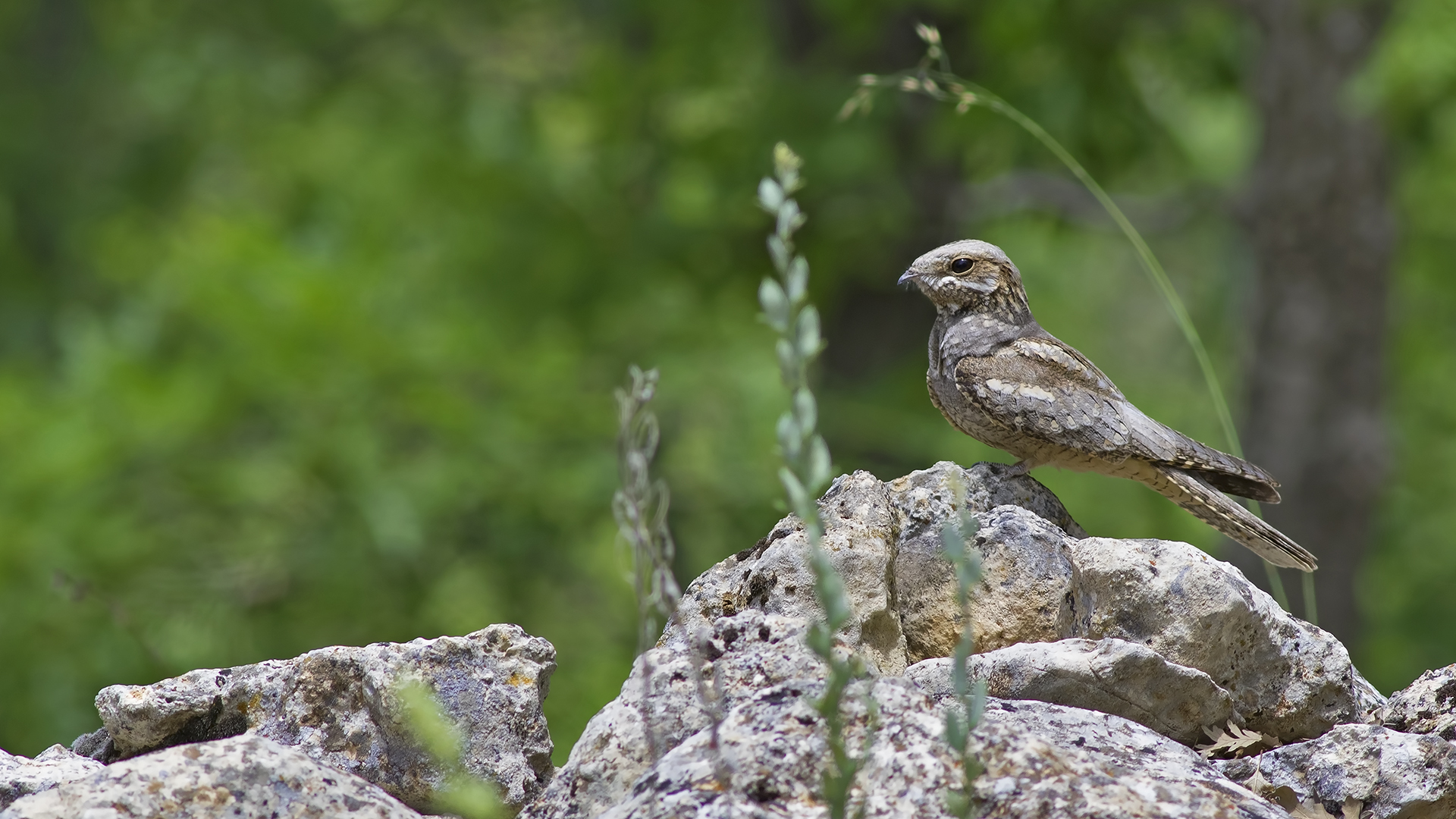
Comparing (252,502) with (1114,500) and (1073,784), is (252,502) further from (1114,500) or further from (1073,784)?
(1073,784)

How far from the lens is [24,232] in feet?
51.2

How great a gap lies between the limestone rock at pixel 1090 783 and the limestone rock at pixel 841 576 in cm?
47

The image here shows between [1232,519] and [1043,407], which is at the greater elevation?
[1043,407]

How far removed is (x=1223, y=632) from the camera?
3.02 meters

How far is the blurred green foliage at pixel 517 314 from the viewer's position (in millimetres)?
9414

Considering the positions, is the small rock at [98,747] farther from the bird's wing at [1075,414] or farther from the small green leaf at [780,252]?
the bird's wing at [1075,414]

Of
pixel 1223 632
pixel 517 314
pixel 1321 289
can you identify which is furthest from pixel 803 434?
pixel 517 314

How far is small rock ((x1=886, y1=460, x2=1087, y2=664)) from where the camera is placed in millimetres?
3125

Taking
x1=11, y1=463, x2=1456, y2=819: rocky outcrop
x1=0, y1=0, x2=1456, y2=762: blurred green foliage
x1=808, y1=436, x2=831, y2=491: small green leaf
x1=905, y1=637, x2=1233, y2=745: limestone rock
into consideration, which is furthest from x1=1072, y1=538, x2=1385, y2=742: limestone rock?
x1=0, y1=0, x2=1456, y2=762: blurred green foliage

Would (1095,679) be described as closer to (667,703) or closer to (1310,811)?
(1310,811)

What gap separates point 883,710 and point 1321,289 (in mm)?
8284

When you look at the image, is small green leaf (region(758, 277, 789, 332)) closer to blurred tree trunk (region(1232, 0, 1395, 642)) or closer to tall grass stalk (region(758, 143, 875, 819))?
tall grass stalk (region(758, 143, 875, 819))

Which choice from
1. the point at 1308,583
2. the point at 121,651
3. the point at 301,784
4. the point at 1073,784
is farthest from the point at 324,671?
the point at 121,651

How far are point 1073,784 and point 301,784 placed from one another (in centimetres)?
130
